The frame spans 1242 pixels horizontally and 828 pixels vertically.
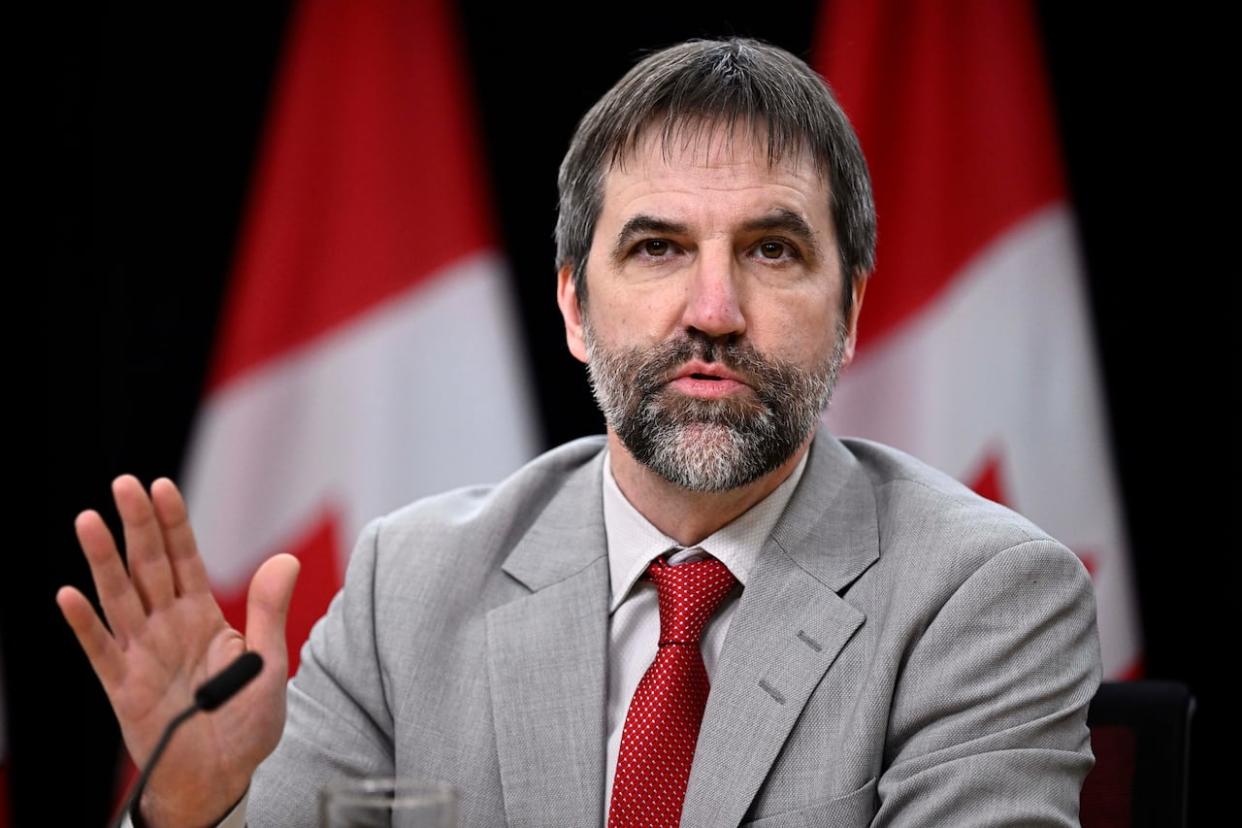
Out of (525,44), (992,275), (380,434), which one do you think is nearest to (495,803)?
(380,434)

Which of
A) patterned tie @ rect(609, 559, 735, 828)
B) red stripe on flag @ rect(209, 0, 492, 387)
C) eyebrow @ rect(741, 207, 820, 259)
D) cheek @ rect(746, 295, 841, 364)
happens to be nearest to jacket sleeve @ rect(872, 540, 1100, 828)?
patterned tie @ rect(609, 559, 735, 828)

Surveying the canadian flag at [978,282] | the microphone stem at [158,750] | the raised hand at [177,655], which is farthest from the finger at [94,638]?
the canadian flag at [978,282]

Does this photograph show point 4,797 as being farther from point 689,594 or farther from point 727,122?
point 727,122

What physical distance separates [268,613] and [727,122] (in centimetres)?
100

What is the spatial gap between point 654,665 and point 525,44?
214 centimetres

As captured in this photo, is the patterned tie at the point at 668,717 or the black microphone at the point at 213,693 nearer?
the black microphone at the point at 213,693

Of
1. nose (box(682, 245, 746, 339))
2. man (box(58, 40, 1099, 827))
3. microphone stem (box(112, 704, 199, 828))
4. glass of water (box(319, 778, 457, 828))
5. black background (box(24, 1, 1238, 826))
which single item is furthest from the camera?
black background (box(24, 1, 1238, 826))

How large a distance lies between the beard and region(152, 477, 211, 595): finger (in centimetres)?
70

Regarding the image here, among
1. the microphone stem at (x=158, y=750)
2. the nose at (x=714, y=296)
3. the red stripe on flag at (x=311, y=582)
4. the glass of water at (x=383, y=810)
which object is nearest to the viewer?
the glass of water at (x=383, y=810)

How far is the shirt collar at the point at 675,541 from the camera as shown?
2.16 m

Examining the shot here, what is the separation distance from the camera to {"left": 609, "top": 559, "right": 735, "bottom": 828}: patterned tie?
1.94m

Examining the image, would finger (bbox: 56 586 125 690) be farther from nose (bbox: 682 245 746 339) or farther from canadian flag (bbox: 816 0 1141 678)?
canadian flag (bbox: 816 0 1141 678)

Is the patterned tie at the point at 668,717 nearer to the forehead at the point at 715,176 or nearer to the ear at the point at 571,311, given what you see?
the ear at the point at 571,311

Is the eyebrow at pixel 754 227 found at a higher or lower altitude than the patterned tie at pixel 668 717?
higher
